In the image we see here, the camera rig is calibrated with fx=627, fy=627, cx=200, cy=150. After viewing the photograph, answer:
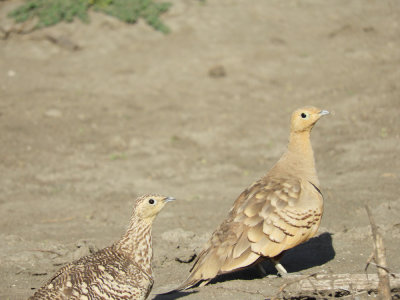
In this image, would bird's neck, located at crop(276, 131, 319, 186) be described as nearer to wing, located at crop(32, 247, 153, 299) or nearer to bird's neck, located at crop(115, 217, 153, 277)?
bird's neck, located at crop(115, 217, 153, 277)

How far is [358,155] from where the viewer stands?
9.22 metres

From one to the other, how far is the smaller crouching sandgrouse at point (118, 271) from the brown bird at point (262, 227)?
59 centimetres

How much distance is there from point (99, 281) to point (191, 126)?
6.62 m

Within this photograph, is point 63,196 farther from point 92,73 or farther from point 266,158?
point 92,73

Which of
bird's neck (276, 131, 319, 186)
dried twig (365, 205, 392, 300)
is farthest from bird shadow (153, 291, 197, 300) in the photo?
dried twig (365, 205, 392, 300)

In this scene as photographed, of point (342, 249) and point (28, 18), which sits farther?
point (28, 18)

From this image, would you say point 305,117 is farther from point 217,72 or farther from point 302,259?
point 217,72

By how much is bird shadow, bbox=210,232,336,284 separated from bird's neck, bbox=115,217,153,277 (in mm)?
926

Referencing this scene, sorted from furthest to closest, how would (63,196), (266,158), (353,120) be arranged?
(353,120) → (266,158) → (63,196)

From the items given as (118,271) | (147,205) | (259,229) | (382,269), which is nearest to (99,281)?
(118,271)

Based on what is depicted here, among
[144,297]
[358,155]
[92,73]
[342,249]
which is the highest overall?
[144,297]

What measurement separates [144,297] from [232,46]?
9456mm

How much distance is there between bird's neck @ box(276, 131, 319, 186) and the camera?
5879 millimetres

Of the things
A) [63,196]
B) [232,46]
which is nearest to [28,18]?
[232,46]
